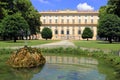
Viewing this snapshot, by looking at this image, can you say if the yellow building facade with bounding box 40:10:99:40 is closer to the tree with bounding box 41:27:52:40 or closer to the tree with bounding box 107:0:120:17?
the tree with bounding box 41:27:52:40

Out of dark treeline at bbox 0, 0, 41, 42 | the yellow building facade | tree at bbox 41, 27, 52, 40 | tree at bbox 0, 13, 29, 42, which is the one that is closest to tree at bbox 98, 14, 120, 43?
dark treeline at bbox 0, 0, 41, 42

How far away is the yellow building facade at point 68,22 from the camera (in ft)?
496

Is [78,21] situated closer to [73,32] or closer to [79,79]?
[73,32]

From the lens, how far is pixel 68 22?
154 meters

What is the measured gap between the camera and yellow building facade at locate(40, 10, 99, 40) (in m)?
151

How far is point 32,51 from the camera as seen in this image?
1909cm

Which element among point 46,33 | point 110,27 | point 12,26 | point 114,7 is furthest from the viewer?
point 46,33

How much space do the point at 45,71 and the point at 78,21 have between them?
138032 mm

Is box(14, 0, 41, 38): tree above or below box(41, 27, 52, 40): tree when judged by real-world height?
above

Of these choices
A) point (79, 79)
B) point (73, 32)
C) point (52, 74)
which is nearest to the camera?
point (79, 79)

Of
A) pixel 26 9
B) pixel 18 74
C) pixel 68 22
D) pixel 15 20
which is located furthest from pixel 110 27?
pixel 68 22

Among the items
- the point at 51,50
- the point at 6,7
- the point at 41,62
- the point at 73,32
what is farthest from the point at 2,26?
the point at 73,32

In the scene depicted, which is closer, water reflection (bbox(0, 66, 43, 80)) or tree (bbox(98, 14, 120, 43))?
water reflection (bbox(0, 66, 43, 80))

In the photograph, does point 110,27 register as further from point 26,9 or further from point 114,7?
point 26,9
